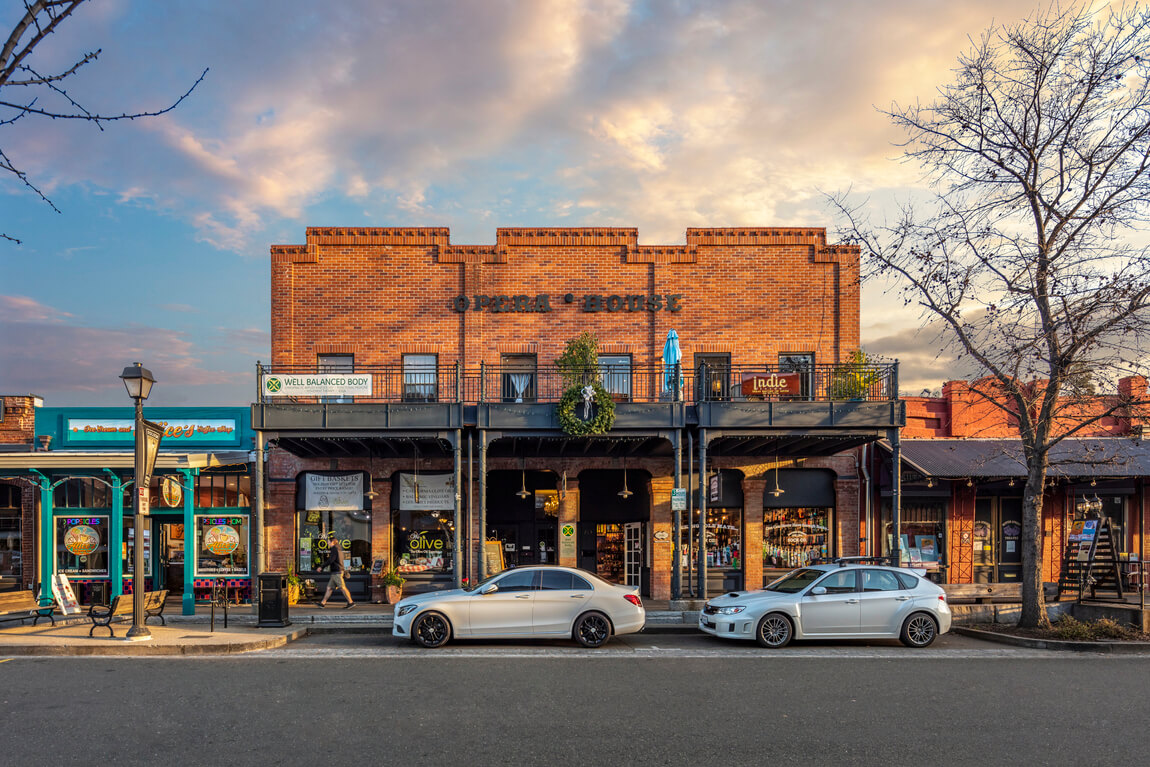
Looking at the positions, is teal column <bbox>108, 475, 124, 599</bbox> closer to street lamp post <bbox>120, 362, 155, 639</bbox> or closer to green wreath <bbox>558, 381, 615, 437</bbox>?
street lamp post <bbox>120, 362, 155, 639</bbox>

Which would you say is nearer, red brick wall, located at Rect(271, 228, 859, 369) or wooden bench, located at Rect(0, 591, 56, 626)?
wooden bench, located at Rect(0, 591, 56, 626)

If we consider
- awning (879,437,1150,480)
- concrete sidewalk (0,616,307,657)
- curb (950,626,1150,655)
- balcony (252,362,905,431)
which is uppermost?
balcony (252,362,905,431)

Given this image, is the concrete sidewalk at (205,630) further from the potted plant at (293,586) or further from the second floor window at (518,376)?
the second floor window at (518,376)

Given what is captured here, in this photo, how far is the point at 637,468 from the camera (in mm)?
21297

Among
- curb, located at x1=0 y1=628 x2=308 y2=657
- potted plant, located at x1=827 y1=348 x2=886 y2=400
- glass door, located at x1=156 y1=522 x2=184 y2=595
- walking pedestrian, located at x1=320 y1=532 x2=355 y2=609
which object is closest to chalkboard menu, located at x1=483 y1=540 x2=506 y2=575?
walking pedestrian, located at x1=320 y1=532 x2=355 y2=609

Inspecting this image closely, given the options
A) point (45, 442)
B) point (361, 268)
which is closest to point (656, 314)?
point (361, 268)

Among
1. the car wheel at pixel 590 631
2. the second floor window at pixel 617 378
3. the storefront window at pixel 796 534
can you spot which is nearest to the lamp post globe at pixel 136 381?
the car wheel at pixel 590 631

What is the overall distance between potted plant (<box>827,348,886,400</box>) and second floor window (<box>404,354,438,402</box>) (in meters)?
9.22

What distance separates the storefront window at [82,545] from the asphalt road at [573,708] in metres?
7.59

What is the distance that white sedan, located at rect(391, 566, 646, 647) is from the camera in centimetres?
1359

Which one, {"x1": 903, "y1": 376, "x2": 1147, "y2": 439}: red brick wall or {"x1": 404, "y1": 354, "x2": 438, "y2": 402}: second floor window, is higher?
{"x1": 404, "y1": 354, "x2": 438, "y2": 402}: second floor window

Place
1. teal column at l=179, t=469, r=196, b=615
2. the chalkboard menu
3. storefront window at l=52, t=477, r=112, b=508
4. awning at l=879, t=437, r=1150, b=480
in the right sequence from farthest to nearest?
the chalkboard menu, awning at l=879, t=437, r=1150, b=480, storefront window at l=52, t=477, r=112, b=508, teal column at l=179, t=469, r=196, b=615

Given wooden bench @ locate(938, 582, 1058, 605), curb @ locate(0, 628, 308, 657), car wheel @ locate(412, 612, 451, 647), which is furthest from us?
wooden bench @ locate(938, 582, 1058, 605)

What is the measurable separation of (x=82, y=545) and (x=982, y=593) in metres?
20.1
